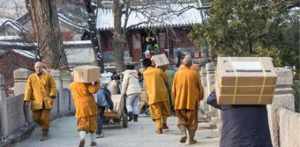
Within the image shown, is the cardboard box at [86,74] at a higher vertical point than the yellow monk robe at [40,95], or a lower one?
higher

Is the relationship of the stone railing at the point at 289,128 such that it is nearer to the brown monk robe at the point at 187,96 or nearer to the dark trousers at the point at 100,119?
the brown monk robe at the point at 187,96

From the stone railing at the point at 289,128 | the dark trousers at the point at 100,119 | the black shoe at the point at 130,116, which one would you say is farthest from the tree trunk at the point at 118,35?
the stone railing at the point at 289,128

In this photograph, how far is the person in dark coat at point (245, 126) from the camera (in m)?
7.57

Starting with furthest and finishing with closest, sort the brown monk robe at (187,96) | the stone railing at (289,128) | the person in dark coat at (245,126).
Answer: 1. the brown monk robe at (187,96)
2. the stone railing at (289,128)
3. the person in dark coat at (245,126)

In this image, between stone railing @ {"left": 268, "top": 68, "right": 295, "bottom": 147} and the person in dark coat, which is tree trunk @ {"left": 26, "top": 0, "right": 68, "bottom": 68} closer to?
stone railing @ {"left": 268, "top": 68, "right": 295, "bottom": 147}

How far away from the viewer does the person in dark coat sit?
7574 millimetres

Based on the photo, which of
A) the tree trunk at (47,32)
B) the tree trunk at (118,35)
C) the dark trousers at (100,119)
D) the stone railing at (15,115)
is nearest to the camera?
the stone railing at (15,115)

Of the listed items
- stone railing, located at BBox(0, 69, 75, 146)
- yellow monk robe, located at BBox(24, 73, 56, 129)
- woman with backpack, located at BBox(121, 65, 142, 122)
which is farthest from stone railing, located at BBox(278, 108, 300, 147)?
woman with backpack, located at BBox(121, 65, 142, 122)

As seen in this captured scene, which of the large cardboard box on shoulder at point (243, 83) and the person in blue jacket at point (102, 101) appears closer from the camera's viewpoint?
the large cardboard box on shoulder at point (243, 83)

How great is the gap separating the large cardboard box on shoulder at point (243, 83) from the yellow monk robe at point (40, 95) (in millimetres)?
8074

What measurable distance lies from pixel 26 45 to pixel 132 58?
14727 millimetres

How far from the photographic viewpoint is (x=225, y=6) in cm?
1709

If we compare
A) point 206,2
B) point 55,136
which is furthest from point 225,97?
point 206,2

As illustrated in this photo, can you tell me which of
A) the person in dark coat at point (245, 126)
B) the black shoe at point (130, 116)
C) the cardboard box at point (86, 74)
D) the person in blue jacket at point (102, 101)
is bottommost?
the black shoe at point (130, 116)
